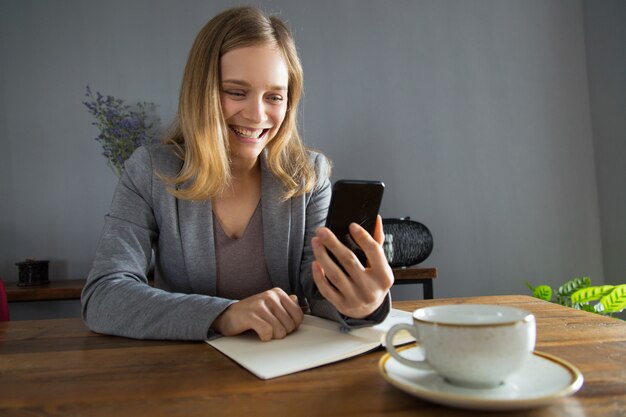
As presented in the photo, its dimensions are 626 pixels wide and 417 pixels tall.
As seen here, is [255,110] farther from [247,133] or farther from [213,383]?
[213,383]

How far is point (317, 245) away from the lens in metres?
0.68

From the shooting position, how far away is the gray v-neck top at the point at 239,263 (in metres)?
1.13

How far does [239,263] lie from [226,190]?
19cm

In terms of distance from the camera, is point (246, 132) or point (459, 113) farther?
point (459, 113)

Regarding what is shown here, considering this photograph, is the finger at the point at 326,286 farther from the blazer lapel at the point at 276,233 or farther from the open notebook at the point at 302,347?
the blazer lapel at the point at 276,233

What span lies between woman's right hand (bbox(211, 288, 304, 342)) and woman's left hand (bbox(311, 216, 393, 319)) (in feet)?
0.22

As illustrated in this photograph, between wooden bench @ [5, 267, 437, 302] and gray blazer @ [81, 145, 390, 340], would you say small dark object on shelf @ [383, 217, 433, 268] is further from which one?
gray blazer @ [81, 145, 390, 340]

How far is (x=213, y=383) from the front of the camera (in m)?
0.53

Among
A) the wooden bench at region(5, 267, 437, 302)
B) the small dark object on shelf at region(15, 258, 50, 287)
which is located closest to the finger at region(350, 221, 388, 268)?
the wooden bench at region(5, 267, 437, 302)

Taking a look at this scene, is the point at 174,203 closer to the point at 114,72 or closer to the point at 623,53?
the point at 114,72

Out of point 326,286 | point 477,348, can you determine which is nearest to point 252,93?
point 326,286

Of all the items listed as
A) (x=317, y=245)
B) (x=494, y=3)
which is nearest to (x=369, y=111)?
(x=494, y=3)

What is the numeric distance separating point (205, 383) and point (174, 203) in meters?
0.61

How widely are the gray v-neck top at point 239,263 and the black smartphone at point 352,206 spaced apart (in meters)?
0.44
